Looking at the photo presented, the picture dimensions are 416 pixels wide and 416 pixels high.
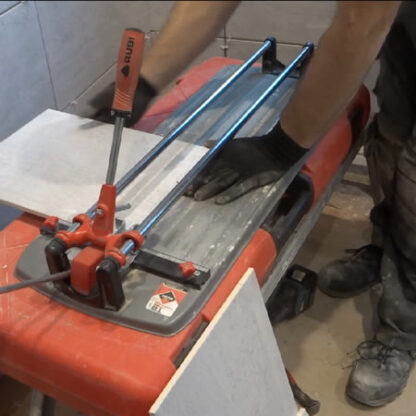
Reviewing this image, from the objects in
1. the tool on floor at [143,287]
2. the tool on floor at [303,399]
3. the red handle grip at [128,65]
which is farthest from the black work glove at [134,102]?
the tool on floor at [303,399]

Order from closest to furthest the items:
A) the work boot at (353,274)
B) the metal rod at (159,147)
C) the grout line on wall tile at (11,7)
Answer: the metal rod at (159,147)
the grout line on wall tile at (11,7)
the work boot at (353,274)

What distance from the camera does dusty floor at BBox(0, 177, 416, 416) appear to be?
130cm

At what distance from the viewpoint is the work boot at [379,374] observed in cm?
128

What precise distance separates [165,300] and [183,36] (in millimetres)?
518

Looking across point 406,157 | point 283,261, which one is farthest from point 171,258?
point 406,157

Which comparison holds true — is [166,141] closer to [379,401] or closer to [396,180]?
[396,180]

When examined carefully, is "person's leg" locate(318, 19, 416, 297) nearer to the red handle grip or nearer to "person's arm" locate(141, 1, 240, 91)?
"person's arm" locate(141, 1, 240, 91)

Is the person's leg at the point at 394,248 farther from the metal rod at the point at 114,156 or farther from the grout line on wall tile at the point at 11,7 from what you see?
the grout line on wall tile at the point at 11,7

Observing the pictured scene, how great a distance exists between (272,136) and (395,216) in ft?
1.26

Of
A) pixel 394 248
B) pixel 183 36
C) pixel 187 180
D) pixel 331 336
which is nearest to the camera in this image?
pixel 187 180

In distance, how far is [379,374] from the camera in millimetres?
1295

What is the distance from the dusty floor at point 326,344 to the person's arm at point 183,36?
68 cm

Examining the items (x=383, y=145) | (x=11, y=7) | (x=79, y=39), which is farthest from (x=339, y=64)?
(x=79, y=39)

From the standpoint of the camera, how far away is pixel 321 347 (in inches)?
55.5
